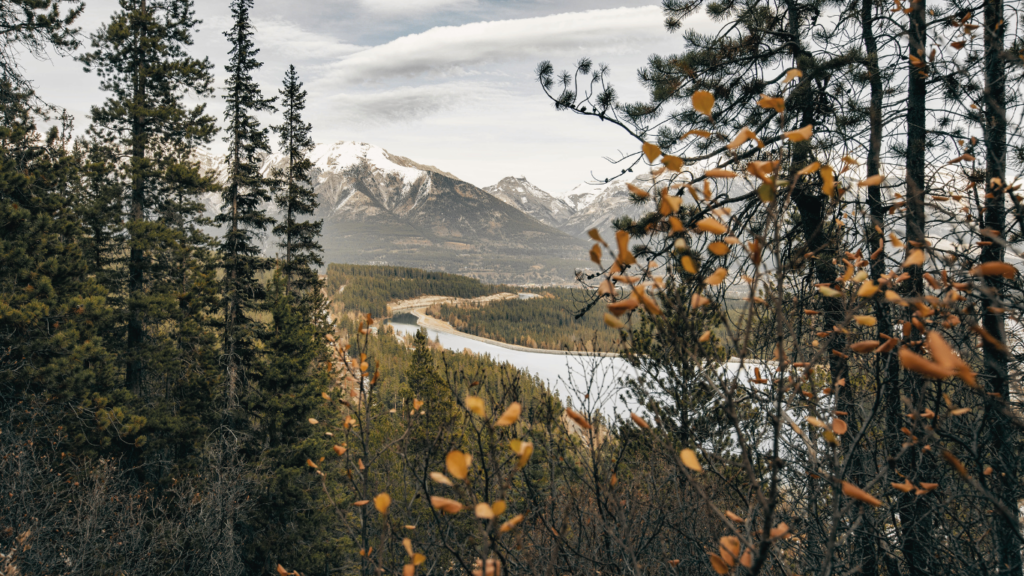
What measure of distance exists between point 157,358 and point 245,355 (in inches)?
78.3

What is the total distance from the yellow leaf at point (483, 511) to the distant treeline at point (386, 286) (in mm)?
104616

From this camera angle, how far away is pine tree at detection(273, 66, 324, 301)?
14172 mm

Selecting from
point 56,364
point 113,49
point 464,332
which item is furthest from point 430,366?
point 464,332

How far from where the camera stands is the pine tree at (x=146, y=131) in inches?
408

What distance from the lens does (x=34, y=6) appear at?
7.44 m

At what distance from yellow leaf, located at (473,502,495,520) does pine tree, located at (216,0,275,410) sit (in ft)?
40.9

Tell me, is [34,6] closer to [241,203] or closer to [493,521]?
[241,203]

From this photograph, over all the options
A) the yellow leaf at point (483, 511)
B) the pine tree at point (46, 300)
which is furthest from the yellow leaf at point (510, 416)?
the pine tree at point (46, 300)

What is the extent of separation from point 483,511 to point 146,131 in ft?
45.0

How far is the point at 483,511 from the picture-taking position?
115cm

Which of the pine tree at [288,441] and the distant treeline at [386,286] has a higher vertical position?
the pine tree at [288,441]

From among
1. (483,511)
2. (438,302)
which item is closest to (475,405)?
(483,511)

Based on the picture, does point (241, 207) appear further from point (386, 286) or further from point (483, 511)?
point (386, 286)

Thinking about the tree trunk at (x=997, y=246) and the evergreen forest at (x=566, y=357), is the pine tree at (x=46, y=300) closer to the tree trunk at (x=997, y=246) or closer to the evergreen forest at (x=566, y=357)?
the evergreen forest at (x=566, y=357)
